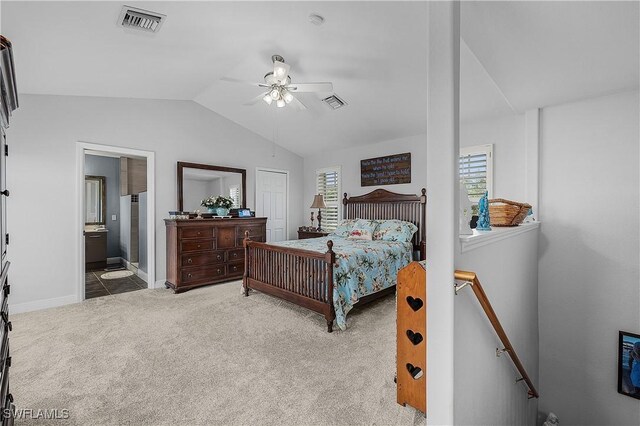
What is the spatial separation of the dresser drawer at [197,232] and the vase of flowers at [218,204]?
0.44m

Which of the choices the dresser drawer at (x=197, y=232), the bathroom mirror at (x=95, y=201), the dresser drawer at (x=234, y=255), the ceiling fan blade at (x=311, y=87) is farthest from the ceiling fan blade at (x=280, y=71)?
the bathroom mirror at (x=95, y=201)

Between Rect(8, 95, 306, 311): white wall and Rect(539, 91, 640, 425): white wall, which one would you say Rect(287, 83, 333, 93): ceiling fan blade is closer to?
Rect(539, 91, 640, 425): white wall

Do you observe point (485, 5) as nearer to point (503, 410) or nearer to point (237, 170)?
point (503, 410)

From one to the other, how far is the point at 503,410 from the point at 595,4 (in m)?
2.66

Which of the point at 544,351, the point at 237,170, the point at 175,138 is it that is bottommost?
the point at 544,351

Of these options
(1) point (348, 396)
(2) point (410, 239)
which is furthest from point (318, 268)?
(2) point (410, 239)

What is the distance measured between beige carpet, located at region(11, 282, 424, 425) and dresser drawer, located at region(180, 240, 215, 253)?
1.03 m

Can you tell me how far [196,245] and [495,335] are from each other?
405 centimetres

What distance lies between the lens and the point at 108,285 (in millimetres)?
4719

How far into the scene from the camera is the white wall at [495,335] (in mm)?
1394

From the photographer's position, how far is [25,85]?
10.8 feet

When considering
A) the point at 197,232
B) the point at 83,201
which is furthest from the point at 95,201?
the point at 197,232

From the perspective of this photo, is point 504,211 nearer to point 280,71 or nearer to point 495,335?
point 495,335

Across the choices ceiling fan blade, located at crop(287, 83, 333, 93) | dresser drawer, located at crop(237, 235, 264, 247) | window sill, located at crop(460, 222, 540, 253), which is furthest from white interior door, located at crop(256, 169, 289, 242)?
window sill, located at crop(460, 222, 540, 253)
